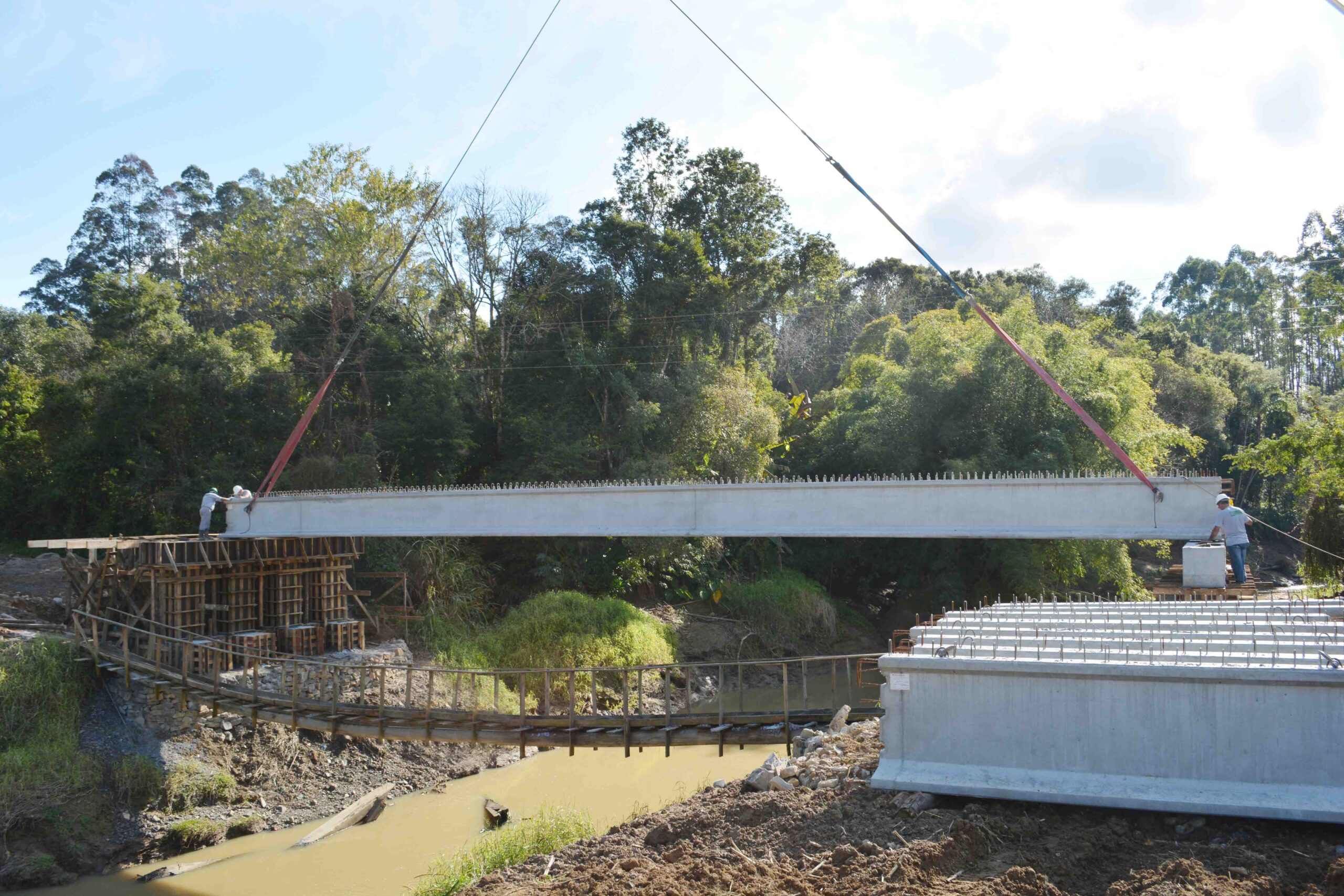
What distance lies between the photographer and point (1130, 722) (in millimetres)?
9750

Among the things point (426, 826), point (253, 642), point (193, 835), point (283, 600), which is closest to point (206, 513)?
point (283, 600)

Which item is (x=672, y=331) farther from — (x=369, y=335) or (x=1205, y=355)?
(x=1205, y=355)

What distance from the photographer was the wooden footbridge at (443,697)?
13.3 meters

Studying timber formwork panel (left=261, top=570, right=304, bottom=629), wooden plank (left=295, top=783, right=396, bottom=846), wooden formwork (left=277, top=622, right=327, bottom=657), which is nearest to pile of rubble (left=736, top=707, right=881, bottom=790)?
wooden plank (left=295, top=783, right=396, bottom=846)

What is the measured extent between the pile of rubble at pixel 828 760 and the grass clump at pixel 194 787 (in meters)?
10.3

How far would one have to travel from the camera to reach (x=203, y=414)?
28.5 metres

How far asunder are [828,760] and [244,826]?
10.7 m

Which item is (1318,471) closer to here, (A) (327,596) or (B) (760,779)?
(B) (760,779)

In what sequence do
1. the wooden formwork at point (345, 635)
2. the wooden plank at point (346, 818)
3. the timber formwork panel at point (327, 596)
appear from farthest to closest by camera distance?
the timber formwork panel at point (327, 596) → the wooden formwork at point (345, 635) → the wooden plank at point (346, 818)

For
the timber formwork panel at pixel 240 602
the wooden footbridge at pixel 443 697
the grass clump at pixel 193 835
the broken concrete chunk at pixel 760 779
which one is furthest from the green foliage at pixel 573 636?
the broken concrete chunk at pixel 760 779

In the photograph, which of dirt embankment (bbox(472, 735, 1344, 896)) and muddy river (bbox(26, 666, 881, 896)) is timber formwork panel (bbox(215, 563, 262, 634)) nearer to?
muddy river (bbox(26, 666, 881, 896))

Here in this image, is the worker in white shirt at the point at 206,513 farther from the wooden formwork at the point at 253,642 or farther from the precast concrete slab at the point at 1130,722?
the precast concrete slab at the point at 1130,722

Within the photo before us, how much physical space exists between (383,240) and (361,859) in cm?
2651

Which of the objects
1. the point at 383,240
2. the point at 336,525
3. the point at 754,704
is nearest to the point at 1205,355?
the point at 754,704
